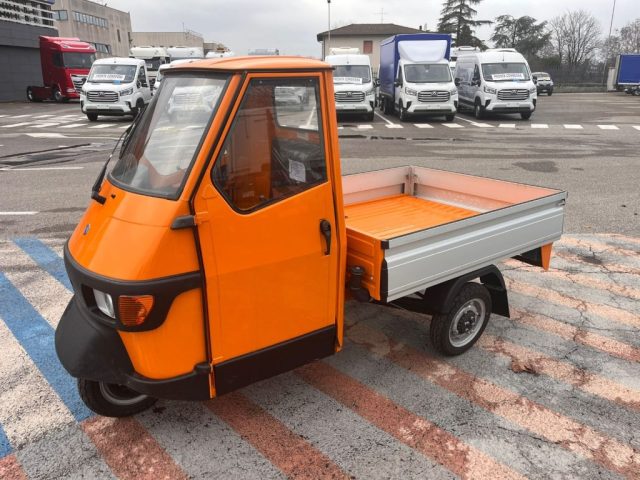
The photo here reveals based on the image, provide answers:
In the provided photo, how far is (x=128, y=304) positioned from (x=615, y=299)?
187 inches

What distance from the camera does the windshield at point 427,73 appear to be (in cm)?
2086

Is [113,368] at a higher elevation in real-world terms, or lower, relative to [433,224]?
lower

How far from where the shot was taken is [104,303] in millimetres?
2998

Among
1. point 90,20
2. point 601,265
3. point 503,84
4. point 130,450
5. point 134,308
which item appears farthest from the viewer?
point 90,20

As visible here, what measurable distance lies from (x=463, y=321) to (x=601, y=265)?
2.89 m

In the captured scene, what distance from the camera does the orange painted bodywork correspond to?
3.53 m

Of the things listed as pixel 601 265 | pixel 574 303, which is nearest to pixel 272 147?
pixel 574 303

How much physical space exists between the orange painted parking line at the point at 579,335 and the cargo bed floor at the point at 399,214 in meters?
→ 1.13

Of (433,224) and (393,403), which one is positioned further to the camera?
(433,224)

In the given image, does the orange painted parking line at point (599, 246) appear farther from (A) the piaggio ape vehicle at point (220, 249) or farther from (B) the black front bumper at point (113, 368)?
(B) the black front bumper at point (113, 368)

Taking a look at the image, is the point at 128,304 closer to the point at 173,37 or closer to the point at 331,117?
the point at 331,117

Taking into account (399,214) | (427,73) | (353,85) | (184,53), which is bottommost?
(399,214)

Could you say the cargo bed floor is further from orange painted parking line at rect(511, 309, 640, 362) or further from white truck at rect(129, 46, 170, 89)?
white truck at rect(129, 46, 170, 89)

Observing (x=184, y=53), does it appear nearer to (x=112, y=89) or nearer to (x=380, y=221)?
(x=112, y=89)
